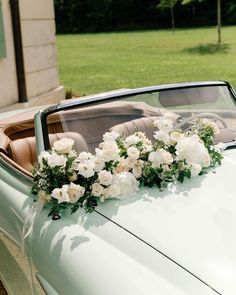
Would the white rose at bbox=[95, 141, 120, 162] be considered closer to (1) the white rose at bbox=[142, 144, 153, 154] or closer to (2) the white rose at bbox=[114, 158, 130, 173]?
(2) the white rose at bbox=[114, 158, 130, 173]

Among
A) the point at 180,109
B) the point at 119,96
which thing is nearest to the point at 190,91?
the point at 180,109

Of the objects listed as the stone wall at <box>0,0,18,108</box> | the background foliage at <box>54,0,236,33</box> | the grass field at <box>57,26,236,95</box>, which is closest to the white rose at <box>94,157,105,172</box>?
the stone wall at <box>0,0,18,108</box>

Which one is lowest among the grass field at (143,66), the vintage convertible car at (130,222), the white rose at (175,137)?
the grass field at (143,66)

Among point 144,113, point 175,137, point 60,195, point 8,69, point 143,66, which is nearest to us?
point 60,195

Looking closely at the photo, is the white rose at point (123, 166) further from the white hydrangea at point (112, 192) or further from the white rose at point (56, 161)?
the white rose at point (56, 161)

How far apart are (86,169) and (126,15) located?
5388 cm

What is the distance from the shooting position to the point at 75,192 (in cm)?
223

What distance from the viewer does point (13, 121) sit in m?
3.60

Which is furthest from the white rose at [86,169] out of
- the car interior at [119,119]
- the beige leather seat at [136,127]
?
the beige leather seat at [136,127]

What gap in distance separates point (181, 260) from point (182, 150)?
77 cm

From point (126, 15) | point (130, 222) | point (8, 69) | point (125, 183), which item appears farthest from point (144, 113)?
point (126, 15)

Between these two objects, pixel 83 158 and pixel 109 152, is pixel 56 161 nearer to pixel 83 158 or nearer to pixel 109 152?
pixel 83 158

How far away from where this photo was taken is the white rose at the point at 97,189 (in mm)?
2232

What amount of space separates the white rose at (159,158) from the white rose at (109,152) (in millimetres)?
164
